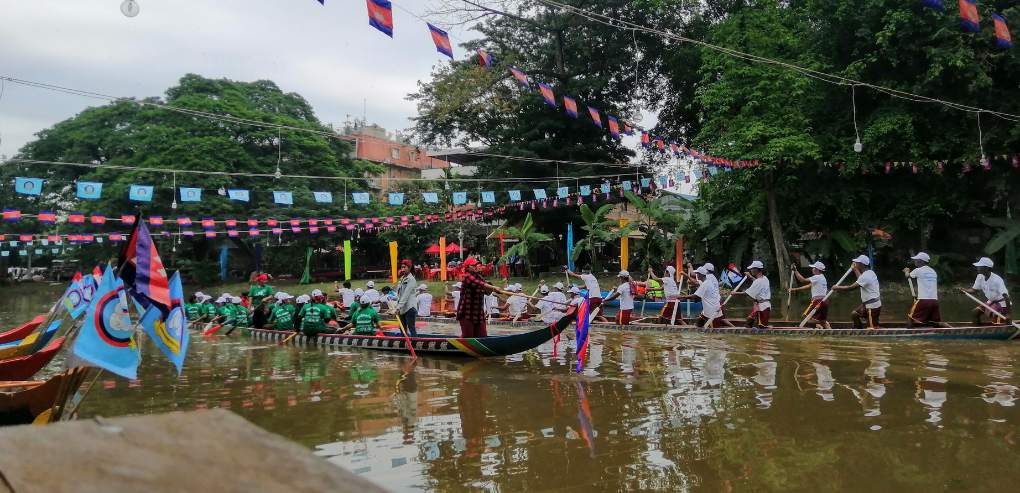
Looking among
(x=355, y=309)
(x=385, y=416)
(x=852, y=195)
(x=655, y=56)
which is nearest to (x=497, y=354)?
(x=385, y=416)

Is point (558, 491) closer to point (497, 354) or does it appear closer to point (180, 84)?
point (497, 354)

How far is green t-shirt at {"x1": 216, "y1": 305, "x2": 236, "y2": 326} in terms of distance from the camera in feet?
54.0

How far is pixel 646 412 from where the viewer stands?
268 inches

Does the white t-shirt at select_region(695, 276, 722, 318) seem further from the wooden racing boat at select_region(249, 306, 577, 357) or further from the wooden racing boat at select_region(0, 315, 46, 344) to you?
the wooden racing boat at select_region(0, 315, 46, 344)

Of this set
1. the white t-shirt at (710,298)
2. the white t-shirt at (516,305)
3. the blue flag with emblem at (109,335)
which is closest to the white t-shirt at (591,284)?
the white t-shirt at (710,298)

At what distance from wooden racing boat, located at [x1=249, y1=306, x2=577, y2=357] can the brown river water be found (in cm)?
23

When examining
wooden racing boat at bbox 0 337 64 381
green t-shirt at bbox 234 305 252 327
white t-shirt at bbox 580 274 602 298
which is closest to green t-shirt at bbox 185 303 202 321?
green t-shirt at bbox 234 305 252 327

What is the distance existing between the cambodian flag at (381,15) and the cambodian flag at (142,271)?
506cm

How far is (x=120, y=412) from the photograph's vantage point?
296 inches

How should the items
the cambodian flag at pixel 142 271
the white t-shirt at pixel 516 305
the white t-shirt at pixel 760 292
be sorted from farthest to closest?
the white t-shirt at pixel 516 305 < the white t-shirt at pixel 760 292 < the cambodian flag at pixel 142 271

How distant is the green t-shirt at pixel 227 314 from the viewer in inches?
648

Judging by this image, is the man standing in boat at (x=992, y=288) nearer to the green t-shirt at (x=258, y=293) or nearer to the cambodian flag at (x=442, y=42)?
the cambodian flag at (x=442, y=42)

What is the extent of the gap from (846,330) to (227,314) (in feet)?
45.6

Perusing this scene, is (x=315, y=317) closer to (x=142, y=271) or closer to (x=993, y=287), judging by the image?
(x=142, y=271)
